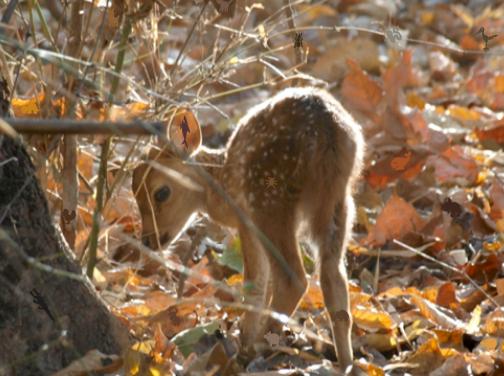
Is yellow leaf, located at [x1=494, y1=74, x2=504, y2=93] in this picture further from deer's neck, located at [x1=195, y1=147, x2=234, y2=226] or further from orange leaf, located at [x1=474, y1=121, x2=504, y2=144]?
deer's neck, located at [x1=195, y1=147, x2=234, y2=226]

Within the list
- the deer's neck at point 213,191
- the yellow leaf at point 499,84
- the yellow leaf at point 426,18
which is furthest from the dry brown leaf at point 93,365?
the yellow leaf at point 426,18

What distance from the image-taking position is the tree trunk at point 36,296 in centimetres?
401

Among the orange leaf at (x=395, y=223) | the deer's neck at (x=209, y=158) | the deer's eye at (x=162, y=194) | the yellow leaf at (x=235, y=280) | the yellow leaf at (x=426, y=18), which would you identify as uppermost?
the yellow leaf at (x=426, y=18)

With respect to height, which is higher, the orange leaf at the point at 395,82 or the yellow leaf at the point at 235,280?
the orange leaf at the point at 395,82

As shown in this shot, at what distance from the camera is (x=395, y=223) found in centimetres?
648

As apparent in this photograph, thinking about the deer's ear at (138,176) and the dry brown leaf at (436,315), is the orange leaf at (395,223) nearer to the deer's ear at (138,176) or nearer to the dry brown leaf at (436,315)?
the dry brown leaf at (436,315)

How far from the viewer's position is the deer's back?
4840 millimetres

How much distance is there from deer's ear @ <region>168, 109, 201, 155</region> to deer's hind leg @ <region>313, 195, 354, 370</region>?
2.24ft

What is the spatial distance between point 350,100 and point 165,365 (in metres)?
4.13

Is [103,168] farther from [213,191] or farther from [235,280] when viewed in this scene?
[235,280]

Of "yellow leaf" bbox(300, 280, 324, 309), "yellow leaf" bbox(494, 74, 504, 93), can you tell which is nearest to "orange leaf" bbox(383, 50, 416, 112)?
"yellow leaf" bbox(494, 74, 504, 93)

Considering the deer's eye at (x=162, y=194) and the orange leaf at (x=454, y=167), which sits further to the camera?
the orange leaf at (x=454, y=167)

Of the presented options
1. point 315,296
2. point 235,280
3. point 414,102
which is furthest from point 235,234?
point 414,102

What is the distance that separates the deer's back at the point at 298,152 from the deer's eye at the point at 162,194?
94 cm
